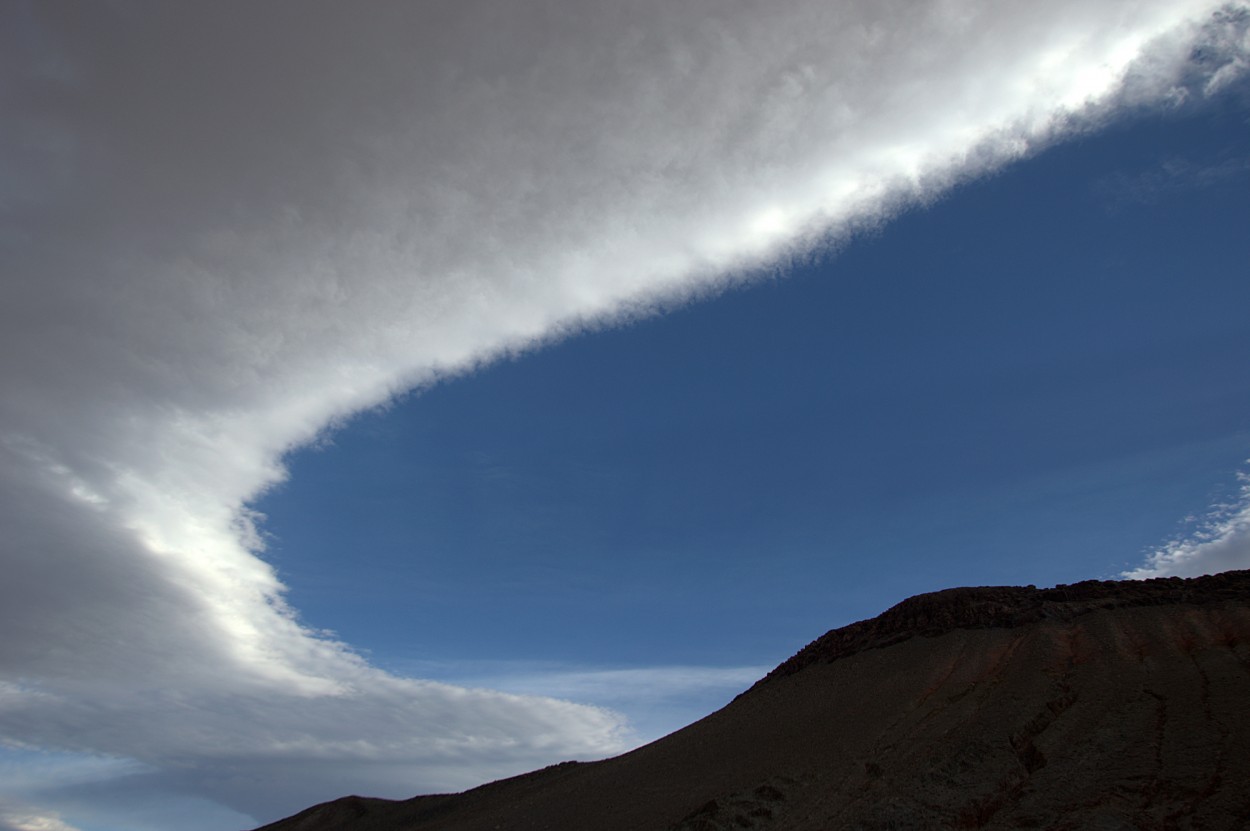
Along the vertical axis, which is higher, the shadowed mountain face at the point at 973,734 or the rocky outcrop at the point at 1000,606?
the rocky outcrop at the point at 1000,606

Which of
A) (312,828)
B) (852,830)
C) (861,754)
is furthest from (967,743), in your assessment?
(312,828)

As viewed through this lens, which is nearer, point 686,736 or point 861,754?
point 861,754

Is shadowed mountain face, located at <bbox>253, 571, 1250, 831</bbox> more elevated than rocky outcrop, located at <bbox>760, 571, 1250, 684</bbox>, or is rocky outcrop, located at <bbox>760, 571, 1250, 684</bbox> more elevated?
rocky outcrop, located at <bbox>760, 571, 1250, 684</bbox>

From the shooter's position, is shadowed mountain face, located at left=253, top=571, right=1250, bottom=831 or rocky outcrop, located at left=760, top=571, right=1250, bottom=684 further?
rocky outcrop, located at left=760, top=571, right=1250, bottom=684

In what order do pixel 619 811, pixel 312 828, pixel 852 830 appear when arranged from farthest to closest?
pixel 312 828 < pixel 619 811 < pixel 852 830

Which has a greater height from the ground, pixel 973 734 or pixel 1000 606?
pixel 1000 606

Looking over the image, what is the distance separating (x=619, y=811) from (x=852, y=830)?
37.4 ft

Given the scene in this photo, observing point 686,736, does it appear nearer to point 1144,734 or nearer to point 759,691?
point 759,691

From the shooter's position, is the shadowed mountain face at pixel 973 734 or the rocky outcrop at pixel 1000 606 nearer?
the shadowed mountain face at pixel 973 734

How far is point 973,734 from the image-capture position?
2602cm

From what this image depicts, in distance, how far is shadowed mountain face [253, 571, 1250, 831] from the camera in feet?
69.5

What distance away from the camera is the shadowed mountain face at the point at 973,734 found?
21.2 m

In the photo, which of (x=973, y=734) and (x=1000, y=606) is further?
(x=1000, y=606)

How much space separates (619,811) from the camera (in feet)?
101
